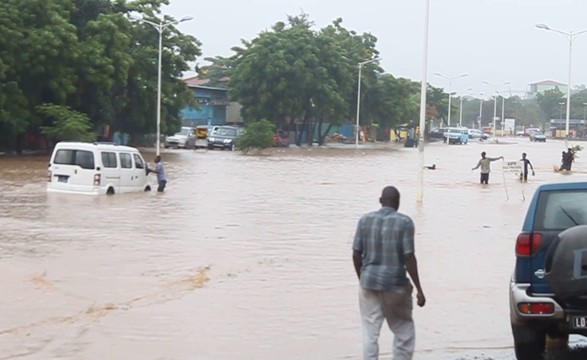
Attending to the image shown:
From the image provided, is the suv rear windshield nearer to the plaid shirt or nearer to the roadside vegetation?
the plaid shirt

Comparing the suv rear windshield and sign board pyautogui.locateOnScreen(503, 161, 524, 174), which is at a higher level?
the suv rear windshield

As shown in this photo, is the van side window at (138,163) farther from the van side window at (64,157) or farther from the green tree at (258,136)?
the green tree at (258,136)

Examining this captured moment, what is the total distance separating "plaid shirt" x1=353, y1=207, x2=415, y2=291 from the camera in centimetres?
757

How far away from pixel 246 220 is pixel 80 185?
6.26 m

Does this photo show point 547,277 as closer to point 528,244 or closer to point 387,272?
point 528,244

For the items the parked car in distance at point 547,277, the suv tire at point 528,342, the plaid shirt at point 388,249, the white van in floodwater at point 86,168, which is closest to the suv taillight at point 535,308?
the parked car in distance at point 547,277

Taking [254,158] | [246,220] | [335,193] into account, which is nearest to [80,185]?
[246,220]

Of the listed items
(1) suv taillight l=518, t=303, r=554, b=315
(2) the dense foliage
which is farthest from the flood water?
(2) the dense foliage

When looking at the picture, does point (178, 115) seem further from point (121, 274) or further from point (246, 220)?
point (121, 274)

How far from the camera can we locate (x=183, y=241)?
18547 mm

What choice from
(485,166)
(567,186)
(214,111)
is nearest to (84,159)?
(485,166)

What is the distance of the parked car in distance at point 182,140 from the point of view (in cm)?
6712

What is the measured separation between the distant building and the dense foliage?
28830 millimetres

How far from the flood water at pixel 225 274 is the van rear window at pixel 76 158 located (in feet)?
2.98
